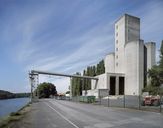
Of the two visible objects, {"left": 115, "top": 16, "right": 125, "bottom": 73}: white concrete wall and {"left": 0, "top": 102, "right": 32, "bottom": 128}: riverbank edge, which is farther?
{"left": 115, "top": 16, "right": 125, "bottom": 73}: white concrete wall

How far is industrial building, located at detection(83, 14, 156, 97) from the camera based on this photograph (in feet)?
359

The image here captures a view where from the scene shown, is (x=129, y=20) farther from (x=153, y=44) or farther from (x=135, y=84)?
(x=135, y=84)

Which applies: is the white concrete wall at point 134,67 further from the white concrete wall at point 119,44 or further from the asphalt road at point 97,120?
the asphalt road at point 97,120

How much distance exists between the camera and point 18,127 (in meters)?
15.4

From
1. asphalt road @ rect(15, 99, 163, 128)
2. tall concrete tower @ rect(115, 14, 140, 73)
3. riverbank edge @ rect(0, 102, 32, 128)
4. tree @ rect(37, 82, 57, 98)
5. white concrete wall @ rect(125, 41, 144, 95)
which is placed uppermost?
tall concrete tower @ rect(115, 14, 140, 73)

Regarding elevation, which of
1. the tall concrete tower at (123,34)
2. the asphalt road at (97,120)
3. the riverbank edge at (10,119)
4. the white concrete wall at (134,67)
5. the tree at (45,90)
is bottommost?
the tree at (45,90)

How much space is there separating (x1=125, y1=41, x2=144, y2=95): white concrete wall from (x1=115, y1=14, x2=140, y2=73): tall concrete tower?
15.6 ft

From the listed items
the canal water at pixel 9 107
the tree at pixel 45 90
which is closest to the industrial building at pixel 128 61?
the canal water at pixel 9 107

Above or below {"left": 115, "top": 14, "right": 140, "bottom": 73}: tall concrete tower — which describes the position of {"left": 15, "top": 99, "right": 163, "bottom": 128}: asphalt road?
below

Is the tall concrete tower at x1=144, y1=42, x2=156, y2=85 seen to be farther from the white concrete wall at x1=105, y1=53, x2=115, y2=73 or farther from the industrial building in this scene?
the white concrete wall at x1=105, y1=53, x2=115, y2=73

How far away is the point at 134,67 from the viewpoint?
11069 cm

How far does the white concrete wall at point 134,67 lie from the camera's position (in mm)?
108088

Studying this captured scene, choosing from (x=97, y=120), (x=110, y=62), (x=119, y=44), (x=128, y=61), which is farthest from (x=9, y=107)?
(x=110, y=62)

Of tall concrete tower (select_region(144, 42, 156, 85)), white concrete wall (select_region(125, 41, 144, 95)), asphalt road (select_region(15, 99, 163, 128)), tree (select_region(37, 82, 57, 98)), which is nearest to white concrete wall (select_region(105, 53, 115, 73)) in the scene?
white concrete wall (select_region(125, 41, 144, 95))
